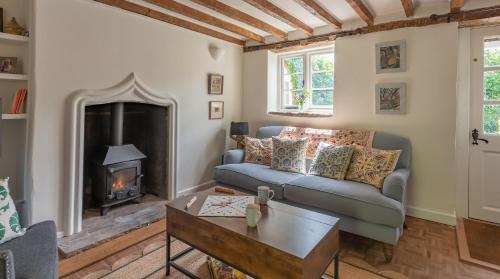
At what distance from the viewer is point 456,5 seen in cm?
246

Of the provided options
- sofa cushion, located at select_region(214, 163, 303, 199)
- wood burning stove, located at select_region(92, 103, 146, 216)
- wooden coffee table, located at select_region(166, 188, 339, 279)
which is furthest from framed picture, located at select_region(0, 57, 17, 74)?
sofa cushion, located at select_region(214, 163, 303, 199)

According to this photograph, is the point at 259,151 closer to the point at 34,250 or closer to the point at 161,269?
the point at 161,269

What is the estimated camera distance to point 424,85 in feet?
9.19

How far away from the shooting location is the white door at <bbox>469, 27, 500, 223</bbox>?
273 centimetres

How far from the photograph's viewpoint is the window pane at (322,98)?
3.62 metres

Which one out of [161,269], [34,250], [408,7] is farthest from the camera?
[408,7]

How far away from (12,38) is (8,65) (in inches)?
8.5

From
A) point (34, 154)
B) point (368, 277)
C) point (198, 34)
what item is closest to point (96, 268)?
point (34, 154)

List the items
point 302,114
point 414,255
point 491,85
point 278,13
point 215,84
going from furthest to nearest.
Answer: point 215,84
point 302,114
point 278,13
point 491,85
point 414,255

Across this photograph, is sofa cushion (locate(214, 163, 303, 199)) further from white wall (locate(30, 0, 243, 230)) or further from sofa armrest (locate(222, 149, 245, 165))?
white wall (locate(30, 0, 243, 230))

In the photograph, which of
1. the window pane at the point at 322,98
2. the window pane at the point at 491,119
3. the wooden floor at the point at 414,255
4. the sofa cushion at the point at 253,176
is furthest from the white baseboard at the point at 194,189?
the window pane at the point at 491,119

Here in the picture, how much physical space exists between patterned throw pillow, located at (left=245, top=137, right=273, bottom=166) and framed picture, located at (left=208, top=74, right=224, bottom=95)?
88 cm

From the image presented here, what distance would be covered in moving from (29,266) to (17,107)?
4.80ft

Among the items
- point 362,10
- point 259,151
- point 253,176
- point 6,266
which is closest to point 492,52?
point 362,10
